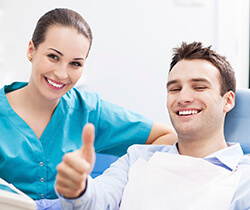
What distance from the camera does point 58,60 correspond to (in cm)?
147

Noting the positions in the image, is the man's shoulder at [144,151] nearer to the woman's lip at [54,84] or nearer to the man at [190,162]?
the man at [190,162]

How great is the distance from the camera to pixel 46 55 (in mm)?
1460

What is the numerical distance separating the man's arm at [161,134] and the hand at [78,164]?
30.5 inches

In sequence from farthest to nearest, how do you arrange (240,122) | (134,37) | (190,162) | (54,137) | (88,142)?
(134,37), (54,137), (240,122), (190,162), (88,142)

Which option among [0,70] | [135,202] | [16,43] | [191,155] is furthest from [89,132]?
[16,43]

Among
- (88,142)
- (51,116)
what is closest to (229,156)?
(88,142)

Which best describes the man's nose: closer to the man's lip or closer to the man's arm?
the man's lip

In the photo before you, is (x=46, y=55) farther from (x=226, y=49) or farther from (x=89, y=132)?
(x=226, y=49)

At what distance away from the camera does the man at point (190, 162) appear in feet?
3.62

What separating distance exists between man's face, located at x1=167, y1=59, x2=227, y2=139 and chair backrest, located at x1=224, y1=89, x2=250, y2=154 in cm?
15

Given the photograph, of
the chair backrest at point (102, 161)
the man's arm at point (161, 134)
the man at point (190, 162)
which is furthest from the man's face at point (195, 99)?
the chair backrest at point (102, 161)

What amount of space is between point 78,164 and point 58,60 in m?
0.77

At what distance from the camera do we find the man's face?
4.04 ft

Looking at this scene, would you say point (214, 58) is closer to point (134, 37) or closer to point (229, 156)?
point (229, 156)
